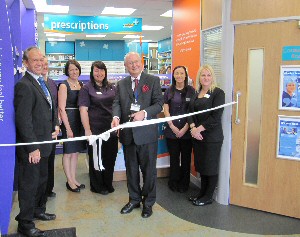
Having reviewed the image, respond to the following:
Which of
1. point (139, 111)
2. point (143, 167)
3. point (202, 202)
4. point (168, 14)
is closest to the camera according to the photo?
point (139, 111)

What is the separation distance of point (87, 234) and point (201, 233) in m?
1.05

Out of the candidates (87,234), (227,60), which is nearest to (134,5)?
(227,60)

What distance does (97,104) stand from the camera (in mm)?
3830

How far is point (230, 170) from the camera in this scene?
366 cm

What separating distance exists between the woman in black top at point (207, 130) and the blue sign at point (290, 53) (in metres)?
0.72

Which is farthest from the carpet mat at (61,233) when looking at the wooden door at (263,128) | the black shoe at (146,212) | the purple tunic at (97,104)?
the wooden door at (263,128)

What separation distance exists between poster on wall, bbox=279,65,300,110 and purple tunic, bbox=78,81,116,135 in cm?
190

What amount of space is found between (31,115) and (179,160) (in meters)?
2.06

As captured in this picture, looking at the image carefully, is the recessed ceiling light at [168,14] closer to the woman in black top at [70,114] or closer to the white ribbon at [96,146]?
the woman in black top at [70,114]

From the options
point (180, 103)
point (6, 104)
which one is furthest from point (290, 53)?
point (6, 104)

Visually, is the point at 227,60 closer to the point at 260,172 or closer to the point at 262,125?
the point at 262,125

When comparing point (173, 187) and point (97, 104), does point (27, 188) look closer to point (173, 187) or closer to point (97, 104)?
point (97, 104)

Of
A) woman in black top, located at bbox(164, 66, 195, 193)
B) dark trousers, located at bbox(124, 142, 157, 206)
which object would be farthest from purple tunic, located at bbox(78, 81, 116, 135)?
woman in black top, located at bbox(164, 66, 195, 193)

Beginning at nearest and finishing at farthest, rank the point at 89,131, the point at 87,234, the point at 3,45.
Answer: the point at 3,45 → the point at 87,234 → the point at 89,131
